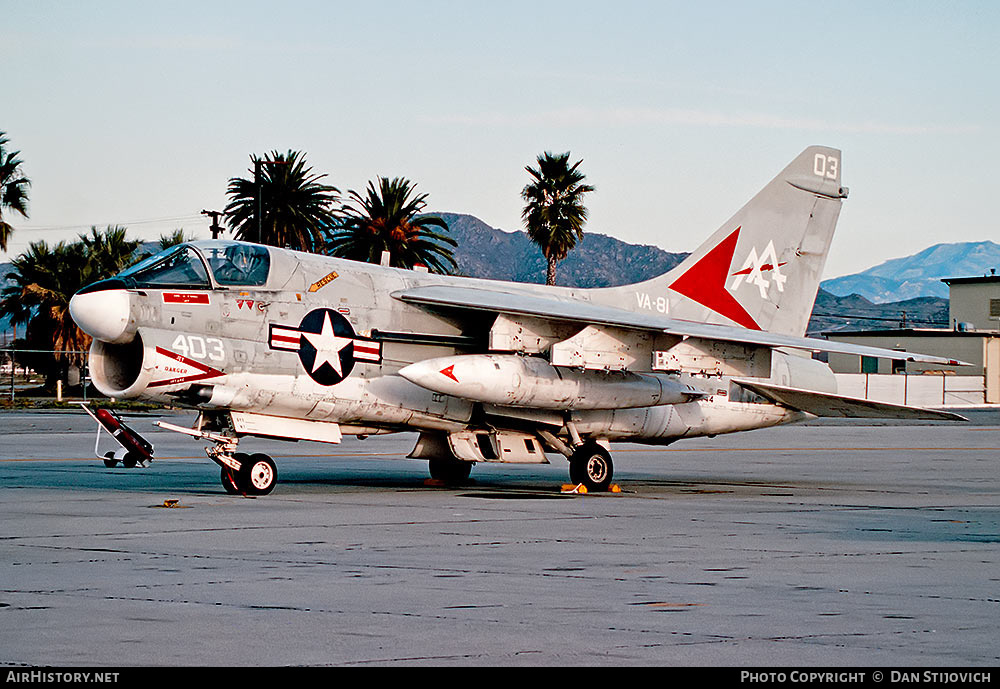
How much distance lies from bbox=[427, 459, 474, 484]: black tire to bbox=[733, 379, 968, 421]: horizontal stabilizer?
4732mm

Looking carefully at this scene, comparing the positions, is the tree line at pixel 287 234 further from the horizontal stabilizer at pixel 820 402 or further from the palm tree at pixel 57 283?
the horizontal stabilizer at pixel 820 402

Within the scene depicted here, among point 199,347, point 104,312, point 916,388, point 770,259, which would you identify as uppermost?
point 770,259

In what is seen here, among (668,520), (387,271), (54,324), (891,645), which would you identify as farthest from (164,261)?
(54,324)

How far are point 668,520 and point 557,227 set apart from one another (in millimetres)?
55045

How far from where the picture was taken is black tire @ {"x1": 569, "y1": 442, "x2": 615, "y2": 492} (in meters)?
17.8

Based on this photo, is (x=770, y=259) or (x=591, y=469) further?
(x=770, y=259)

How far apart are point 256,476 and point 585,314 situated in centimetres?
500

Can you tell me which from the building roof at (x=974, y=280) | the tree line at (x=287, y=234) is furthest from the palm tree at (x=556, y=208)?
the building roof at (x=974, y=280)

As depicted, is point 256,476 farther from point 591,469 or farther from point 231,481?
point 591,469

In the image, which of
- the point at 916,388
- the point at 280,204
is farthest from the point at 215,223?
the point at 916,388

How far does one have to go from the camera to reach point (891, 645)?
6.39 meters

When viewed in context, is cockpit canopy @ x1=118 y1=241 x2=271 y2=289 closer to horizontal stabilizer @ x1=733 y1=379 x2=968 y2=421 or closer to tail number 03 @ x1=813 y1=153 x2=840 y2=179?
horizontal stabilizer @ x1=733 y1=379 x2=968 y2=421

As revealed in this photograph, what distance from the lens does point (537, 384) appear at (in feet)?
55.6

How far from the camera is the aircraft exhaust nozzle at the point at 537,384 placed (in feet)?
52.7
